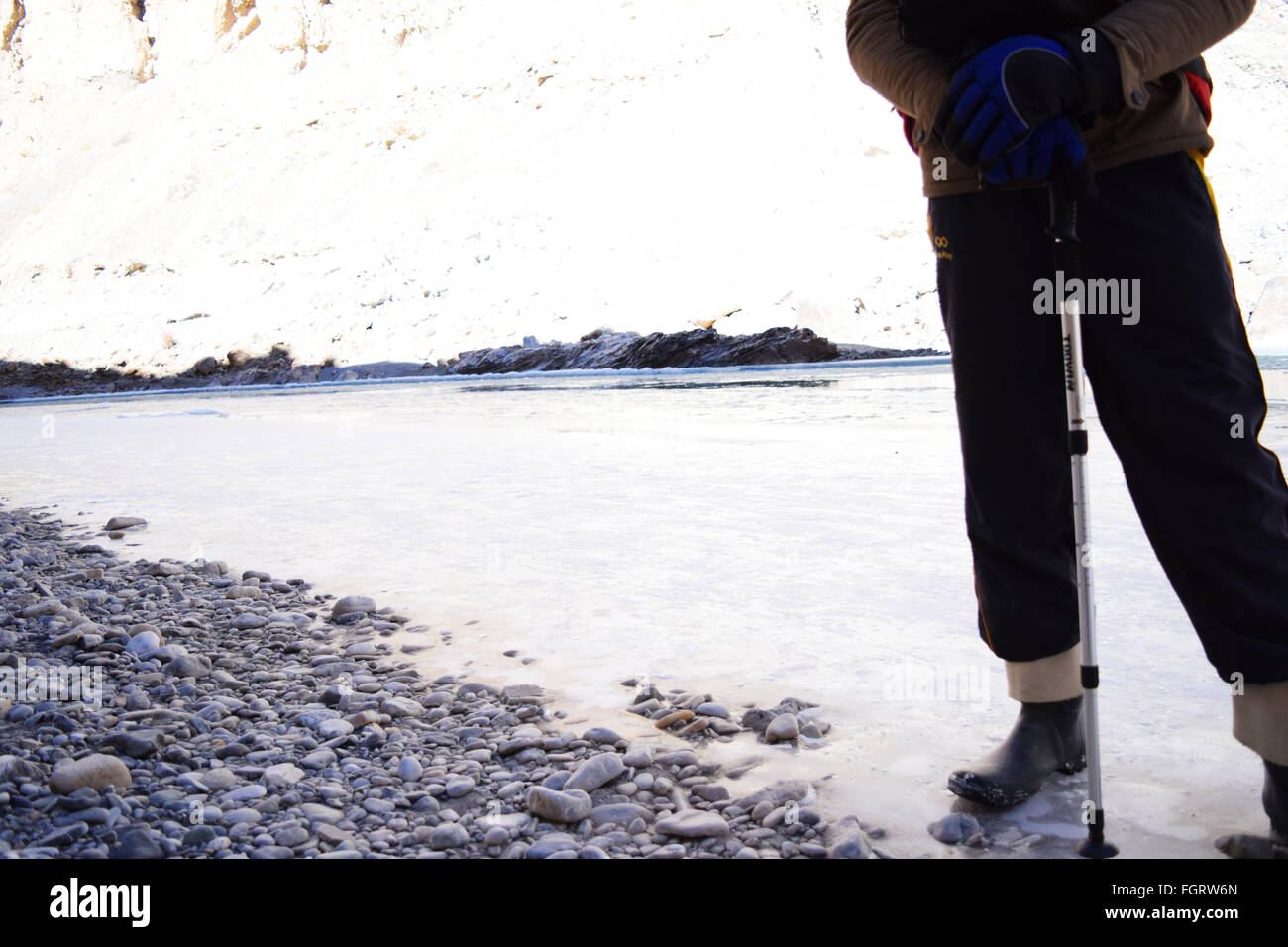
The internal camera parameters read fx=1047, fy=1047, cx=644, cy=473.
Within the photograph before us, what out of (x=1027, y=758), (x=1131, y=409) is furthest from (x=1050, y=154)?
(x=1027, y=758)

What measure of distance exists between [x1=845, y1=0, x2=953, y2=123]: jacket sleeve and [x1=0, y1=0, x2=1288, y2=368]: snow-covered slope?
35.7m

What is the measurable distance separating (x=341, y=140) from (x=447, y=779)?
65.9m

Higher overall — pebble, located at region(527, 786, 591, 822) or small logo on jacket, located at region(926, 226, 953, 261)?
small logo on jacket, located at region(926, 226, 953, 261)

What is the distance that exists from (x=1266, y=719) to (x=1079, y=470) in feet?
1.52

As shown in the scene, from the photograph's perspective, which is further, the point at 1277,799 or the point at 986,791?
the point at 986,791

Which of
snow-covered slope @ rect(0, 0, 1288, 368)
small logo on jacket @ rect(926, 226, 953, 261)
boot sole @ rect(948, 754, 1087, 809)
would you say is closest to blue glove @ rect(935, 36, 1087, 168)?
small logo on jacket @ rect(926, 226, 953, 261)

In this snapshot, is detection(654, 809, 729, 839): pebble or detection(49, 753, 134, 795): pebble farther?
detection(49, 753, 134, 795): pebble

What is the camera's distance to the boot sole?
70.5 inches

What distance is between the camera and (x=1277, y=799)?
1604 millimetres

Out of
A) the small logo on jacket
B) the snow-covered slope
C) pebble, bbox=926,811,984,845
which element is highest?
the snow-covered slope

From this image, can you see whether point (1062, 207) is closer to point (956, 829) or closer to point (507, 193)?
point (956, 829)

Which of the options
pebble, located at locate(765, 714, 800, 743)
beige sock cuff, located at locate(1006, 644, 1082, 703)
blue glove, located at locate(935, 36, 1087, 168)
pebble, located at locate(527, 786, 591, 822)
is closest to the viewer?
blue glove, located at locate(935, 36, 1087, 168)

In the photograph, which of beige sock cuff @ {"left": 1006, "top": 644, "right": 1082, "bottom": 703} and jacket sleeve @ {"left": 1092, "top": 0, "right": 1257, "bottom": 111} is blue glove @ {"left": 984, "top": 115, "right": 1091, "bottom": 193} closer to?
jacket sleeve @ {"left": 1092, "top": 0, "right": 1257, "bottom": 111}

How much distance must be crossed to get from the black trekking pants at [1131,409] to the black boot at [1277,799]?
16cm
